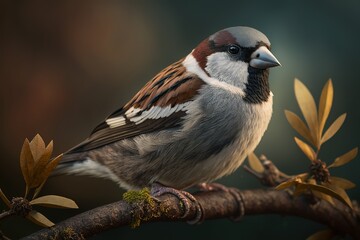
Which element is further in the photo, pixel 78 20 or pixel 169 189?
pixel 78 20

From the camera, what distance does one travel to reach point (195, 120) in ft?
3.21

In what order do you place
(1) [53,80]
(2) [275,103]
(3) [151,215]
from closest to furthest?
(3) [151,215]
(1) [53,80]
(2) [275,103]

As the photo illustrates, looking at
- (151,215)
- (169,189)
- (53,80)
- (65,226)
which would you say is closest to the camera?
(65,226)

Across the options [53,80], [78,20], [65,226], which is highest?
[78,20]

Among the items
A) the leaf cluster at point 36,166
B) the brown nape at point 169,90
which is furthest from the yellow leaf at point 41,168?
the brown nape at point 169,90

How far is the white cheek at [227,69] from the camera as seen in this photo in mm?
A: 956

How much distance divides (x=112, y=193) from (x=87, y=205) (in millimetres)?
58

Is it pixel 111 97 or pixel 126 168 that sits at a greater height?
pixel 111 97

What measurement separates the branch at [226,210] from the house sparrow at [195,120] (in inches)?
1.9

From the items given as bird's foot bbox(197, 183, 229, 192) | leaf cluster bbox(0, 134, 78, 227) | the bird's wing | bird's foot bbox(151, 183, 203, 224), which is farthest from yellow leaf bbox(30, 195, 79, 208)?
bird's foot bbox(197, 183, 229, 192)

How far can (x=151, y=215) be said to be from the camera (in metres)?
0.80

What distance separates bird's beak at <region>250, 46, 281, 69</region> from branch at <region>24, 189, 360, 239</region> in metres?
0.24

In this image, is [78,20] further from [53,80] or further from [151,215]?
[151,215]

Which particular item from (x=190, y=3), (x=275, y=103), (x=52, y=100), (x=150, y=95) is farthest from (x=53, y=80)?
(x=275, y=103)
